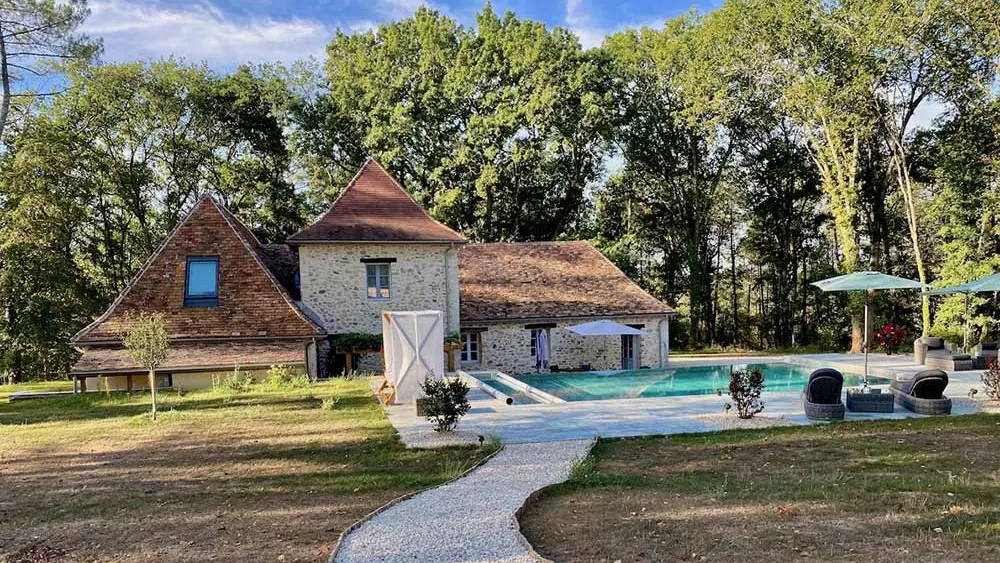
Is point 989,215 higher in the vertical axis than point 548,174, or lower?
lower

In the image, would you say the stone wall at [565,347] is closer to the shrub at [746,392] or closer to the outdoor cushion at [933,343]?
the outdoor cushion at [933,343]

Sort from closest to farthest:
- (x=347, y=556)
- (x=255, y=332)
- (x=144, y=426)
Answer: (x=347, y=556), (x=144, y=426), (x=255, y=332)

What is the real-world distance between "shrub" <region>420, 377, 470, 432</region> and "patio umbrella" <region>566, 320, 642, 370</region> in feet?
34.0

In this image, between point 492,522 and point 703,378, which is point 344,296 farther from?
point 492,522

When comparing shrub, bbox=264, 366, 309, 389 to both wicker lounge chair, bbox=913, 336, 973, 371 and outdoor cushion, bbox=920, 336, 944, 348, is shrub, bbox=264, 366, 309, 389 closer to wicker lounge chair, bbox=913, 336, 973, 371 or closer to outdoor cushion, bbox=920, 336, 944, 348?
wicker lounge chair, bbox=913, 336, 973, 371

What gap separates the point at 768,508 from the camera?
5855 millimetres

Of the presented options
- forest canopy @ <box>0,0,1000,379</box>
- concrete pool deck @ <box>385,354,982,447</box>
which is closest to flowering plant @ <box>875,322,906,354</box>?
forest canopy @ <box>0,0,1000,379</box>

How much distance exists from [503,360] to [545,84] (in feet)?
42.4

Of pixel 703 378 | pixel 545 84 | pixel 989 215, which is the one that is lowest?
pixel 703 378

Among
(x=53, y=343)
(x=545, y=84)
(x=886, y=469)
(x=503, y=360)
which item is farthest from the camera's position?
(x=545, y=84)

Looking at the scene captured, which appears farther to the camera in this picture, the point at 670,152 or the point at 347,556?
the point at 670,152

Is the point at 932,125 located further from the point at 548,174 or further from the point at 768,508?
the point at 768,508

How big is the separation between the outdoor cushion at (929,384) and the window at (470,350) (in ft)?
42.6

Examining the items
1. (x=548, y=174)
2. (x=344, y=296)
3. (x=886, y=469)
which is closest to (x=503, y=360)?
(x=344, y=296)
